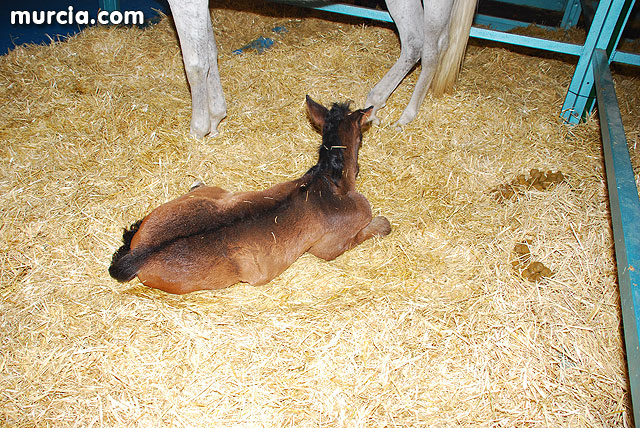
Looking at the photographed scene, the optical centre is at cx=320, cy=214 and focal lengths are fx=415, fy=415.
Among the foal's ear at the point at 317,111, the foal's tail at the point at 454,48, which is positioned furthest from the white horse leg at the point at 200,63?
the foal's tail at the point at 454,48

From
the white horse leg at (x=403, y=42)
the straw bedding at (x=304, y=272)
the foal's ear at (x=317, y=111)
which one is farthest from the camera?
the white horse leg at (x=403, y=42)

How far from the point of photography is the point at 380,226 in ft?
9.74

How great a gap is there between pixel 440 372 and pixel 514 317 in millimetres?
575

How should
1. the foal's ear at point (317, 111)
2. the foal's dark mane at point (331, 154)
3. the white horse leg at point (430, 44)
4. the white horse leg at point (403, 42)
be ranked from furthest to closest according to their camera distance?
the white horse leg at point (403, 42)
the white horse leg at point (430, 44)
the foal's ear at point (317, 111)
the foal's dark mane at point (331, 154)

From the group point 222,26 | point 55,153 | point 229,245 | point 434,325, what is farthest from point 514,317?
point 222,26

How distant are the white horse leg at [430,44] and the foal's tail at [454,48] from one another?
67 mm

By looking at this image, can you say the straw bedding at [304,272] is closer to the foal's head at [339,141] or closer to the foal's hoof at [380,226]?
the foal's hoof at [380,226]

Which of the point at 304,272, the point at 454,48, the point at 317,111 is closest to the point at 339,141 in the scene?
the point at 317,111

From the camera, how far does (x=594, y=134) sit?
3.83 metres

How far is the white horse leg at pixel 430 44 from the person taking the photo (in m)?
3.53

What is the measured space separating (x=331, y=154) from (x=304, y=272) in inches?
31.2

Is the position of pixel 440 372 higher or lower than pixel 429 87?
lower

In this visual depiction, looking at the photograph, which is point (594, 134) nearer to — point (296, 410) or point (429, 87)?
point (429, 87)

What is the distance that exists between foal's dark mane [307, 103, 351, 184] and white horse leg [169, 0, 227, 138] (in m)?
1.23
